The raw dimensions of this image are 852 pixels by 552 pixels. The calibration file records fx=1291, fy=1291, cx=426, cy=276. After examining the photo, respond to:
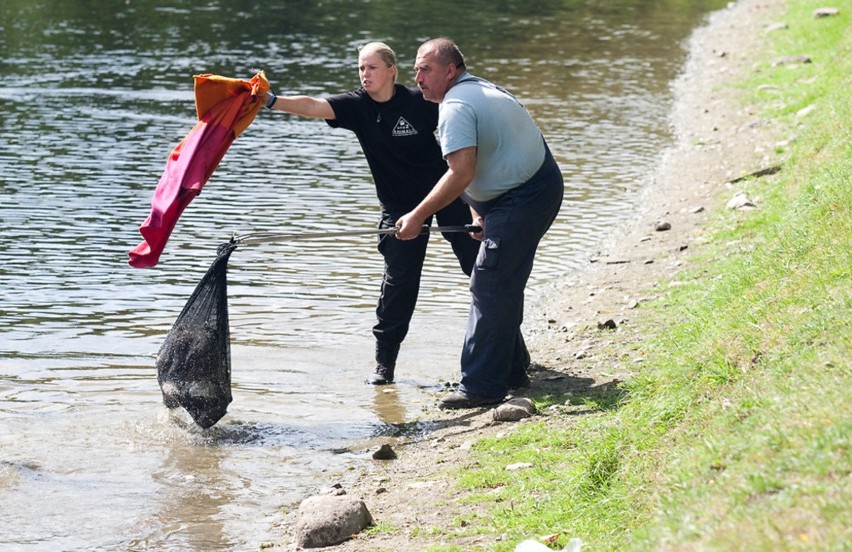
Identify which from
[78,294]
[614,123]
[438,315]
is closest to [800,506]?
[438,315]

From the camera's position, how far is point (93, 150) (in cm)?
1596

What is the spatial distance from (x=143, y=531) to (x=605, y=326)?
12.1ft

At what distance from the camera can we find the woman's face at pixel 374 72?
290 inches

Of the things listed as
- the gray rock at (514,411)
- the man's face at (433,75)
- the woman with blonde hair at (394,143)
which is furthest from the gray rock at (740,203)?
the man's face at (433,75)

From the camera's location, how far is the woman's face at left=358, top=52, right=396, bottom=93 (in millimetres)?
7359

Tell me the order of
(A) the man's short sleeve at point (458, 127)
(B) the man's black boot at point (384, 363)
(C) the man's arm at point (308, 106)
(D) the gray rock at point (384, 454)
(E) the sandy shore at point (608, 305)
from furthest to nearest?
(B) the man's black boot at point (384, 363), (C) the man's arm at point (308, 106), (D) the gray rock at point (384, 454), (A) the man's short sleeve at point (458, 127), (E) the sandy shore at point (608, 305)

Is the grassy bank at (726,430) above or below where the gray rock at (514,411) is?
above

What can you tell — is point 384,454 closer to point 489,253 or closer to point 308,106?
point 489,253

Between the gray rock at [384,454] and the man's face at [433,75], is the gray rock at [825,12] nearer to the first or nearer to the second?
the man's face at [433,75]

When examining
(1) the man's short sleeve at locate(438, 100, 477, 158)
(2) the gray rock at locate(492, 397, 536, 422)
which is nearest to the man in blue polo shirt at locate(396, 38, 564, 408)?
(1) the man's short sleeve at locate(438, 100, 477, 158)

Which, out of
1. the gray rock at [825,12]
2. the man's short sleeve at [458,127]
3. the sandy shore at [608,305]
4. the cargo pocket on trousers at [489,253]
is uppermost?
the man's short sleeve at [458,127]

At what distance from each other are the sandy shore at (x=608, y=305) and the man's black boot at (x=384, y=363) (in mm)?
712

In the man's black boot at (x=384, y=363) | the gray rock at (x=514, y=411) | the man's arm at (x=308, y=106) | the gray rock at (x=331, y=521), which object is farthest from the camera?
the man's black boot at (x=384, y=363)

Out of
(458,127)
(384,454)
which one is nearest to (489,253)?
(458,127)
